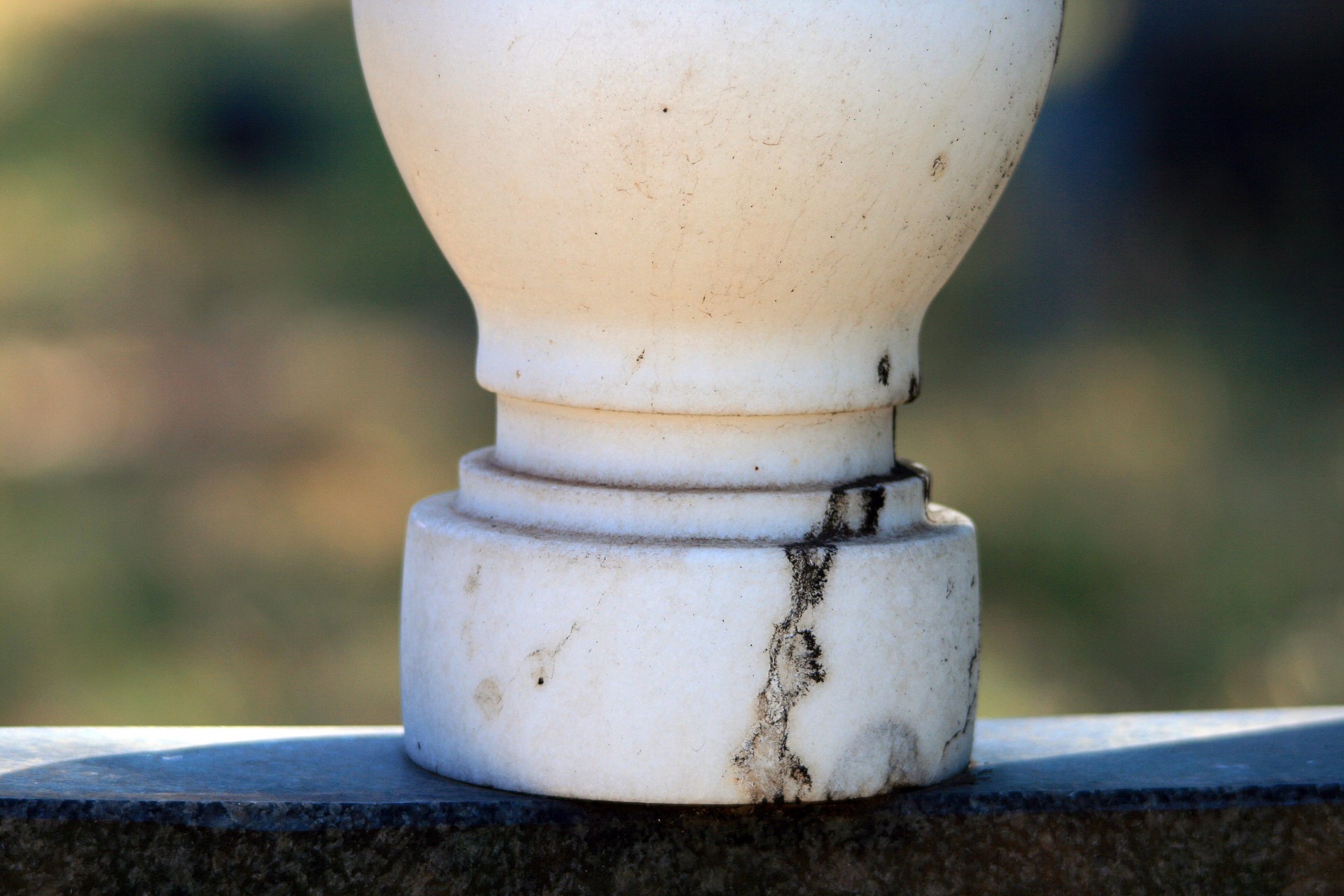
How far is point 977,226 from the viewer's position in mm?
961

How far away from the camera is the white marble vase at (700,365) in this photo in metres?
0.83

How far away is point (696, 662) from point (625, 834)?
0.13 meters

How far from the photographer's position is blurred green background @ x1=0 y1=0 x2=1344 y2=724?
10.2ft

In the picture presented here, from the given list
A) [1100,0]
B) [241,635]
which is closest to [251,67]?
[241,635]

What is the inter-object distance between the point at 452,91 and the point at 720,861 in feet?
1.62

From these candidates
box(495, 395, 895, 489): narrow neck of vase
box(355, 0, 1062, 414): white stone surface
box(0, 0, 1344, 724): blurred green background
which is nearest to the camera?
box(355, 0, 1062, 414): white stone surface

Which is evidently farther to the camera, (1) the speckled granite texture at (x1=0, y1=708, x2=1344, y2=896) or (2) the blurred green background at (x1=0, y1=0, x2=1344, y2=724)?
(2) the blurred green background at (x1=0, y1=0, x2=1344, y2=724)

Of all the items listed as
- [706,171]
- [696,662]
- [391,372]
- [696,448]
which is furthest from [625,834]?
[391,372]

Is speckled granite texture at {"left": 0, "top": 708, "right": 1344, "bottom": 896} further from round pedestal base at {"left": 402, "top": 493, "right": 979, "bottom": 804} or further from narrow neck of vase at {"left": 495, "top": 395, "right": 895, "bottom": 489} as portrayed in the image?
narrow neck of vase at {"left": 495, "top": 395, "right": 895, "bottom": 489}

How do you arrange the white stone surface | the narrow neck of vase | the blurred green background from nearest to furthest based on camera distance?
the white stone surface, the narrow neck of vase, the blurred green background

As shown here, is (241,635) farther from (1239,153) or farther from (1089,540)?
(1239,153)

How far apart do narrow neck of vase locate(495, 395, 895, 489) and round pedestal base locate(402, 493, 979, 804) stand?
0.04 m

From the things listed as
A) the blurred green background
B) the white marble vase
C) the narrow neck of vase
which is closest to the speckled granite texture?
the white marble vase

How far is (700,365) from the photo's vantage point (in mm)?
908
